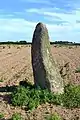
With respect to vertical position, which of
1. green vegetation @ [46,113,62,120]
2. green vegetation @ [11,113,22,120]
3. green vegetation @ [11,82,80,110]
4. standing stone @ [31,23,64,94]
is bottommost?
green vegetation @ [46,113,62,120]

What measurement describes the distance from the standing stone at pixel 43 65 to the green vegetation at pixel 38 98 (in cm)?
43

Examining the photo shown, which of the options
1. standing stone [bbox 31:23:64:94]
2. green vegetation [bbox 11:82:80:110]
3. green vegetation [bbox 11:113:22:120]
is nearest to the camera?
green vegetation [bbox 11:113:22:120]

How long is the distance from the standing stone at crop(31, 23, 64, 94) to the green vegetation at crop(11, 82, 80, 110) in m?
0.43

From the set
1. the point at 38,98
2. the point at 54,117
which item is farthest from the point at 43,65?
the point at 54,117

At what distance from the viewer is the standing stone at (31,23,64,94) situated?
53.4 ft

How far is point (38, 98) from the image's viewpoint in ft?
50.0

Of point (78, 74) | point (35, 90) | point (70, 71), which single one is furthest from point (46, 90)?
point (70, 71)

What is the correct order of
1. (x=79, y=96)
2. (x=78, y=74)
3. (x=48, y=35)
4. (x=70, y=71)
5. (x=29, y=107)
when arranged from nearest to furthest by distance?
1. (x=29, y=107)
2. (x=79, y=96)
3. (x=48, y=35)
4. (x=78, y=74)
5. (x=70, y=71)

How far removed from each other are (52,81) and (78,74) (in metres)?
4.28

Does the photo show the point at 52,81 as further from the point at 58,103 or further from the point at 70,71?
the point at 70,71

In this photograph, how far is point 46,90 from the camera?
52.2ft

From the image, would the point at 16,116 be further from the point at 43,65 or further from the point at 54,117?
the point at 43,65

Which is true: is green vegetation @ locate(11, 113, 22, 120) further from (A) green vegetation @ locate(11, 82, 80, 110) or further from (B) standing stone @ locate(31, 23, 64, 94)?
(B) standing stone @ locate(31, 23, 64, 94)

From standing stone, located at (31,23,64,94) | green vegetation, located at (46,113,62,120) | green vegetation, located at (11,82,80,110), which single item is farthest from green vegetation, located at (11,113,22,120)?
standing stone, located at (31,23,64,94)
